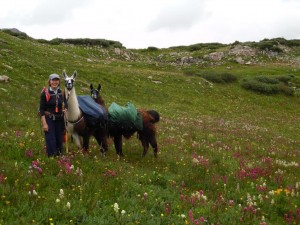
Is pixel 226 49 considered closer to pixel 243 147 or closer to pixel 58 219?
pixel 243 147

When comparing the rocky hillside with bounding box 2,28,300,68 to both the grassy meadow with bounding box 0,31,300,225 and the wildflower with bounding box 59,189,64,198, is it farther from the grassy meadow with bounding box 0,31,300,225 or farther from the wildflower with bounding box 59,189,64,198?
the wildflower with bounding box 59,189,64,198

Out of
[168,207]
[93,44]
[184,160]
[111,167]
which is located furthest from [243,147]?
[93,44]

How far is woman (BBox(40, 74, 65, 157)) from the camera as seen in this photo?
10453mm

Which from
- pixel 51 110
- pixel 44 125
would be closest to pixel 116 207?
pixel 44 125

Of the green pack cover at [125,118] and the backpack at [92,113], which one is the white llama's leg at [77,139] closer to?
the backpack at [92,113]

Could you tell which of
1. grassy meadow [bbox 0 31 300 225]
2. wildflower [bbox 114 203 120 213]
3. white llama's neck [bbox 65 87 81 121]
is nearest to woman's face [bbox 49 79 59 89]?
white llama's neck [bbox 65 87 81 121]

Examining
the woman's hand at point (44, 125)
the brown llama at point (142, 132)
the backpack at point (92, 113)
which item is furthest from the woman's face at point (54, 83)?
the brown llama at point (142, 132)

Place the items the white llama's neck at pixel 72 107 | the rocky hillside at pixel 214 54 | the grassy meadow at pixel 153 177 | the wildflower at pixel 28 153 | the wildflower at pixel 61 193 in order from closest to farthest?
the grassy meadow at pixel 153 177, the wildflower at pixel 61 193, the wildflower at pixel 28 153, the white llama's neck at pixel 72 107, the rocky hillside at pixel 214 54

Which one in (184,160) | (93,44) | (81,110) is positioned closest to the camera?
(81,110)

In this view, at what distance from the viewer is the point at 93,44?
6819cm

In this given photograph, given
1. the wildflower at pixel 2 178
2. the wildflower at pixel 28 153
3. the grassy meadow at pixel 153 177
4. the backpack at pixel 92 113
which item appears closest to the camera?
the grassy meadow at pixel 153 177

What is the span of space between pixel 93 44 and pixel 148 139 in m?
57.1

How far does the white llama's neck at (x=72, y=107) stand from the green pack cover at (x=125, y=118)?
1833mm

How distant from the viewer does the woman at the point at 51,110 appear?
10453 millimetres
